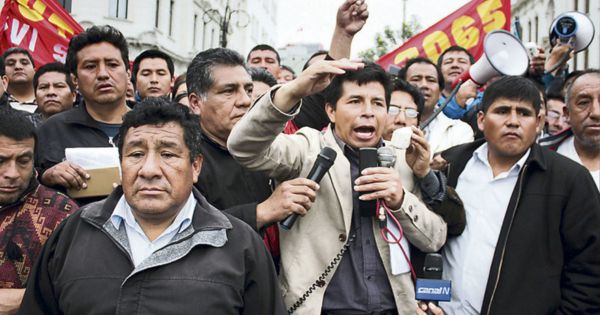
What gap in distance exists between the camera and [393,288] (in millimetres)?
2916

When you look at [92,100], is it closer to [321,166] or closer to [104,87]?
[104,87]

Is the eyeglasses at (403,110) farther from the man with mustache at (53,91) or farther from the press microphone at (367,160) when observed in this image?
the man with mustache at (53,91)

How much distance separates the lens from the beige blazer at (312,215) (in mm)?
2756

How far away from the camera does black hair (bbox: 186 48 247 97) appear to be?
374cm

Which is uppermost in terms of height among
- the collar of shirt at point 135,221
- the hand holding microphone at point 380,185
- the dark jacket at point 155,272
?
the hand holding microphone at point 380,185

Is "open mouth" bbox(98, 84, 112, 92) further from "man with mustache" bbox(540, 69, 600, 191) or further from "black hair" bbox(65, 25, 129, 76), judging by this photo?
"man with mustache" bbox(540, 69, 600, 191)

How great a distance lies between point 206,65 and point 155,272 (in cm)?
167

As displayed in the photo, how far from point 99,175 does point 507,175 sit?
2.18m

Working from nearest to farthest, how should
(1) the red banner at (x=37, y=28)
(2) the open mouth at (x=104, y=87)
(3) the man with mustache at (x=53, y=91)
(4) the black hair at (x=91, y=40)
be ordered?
(2) the open mouth at (x=104, y=87) → (4) the black hair at (x=91, y=40) → (3) the man with mustache at (x=53, y=91) → (1) the red banner at (x=37, y=28)

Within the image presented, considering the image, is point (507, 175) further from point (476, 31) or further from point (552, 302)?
point (476, 31)

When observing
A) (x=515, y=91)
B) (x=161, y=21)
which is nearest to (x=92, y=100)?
(x=515, y=91)

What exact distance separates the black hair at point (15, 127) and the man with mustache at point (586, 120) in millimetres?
3401

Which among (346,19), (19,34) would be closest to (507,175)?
(346,19)

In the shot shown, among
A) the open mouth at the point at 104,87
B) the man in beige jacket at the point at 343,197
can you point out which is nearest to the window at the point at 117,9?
the open mouth at the point at 104,87
